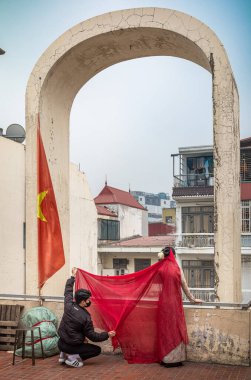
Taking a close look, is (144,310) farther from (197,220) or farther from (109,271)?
(109,271)

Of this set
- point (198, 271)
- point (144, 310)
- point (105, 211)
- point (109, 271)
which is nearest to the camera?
point (144, 310)

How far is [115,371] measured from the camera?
653 centimetres

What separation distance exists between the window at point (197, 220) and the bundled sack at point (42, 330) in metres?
20.6

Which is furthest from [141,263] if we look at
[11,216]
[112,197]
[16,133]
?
[11,216]

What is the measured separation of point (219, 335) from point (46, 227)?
3.35m

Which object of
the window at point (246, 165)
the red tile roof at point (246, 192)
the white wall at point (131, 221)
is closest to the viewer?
the window at point (246, 165)

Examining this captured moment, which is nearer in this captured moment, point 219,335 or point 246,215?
point 219,335

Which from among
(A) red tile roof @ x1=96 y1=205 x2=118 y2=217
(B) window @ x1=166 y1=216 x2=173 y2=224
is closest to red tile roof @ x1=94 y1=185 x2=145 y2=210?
(A) red tile roof @ x1=96 y1=205 x2=118 y2=217

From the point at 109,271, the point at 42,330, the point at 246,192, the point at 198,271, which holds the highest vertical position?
the point at 246,192

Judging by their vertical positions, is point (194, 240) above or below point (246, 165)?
below

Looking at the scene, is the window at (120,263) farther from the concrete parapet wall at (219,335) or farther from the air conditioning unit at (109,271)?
the concrete parapet wall at (219,335)

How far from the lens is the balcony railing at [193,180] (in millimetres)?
27517

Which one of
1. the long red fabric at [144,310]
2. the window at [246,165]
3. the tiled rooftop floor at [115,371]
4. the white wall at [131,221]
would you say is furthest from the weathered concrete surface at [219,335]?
the white wall at [131,221]

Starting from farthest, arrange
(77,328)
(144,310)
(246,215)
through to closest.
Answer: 1. (246,215)
2. (144,310)
3. (77,328)
